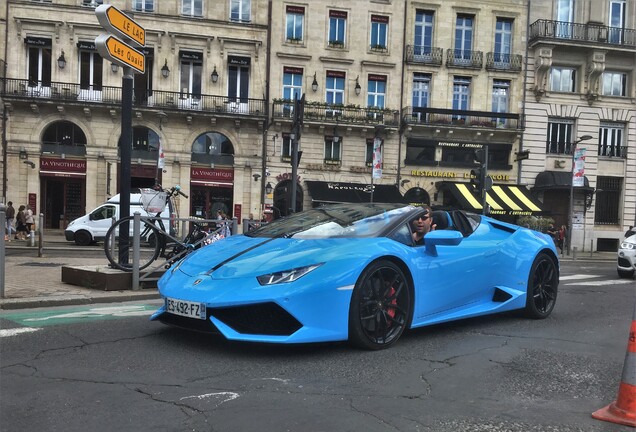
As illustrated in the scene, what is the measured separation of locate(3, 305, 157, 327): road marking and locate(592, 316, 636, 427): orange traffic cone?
470 centimetres

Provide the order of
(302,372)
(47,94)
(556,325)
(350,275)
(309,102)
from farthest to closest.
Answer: (309,102) → (47,94) → (556,325) → (350,275) → (302,372)

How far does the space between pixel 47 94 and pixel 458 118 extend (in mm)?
22335

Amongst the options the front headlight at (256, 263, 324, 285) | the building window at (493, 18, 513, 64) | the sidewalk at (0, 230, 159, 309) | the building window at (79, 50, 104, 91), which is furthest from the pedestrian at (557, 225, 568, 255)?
the front headlight at (256, 263, 324, 285)

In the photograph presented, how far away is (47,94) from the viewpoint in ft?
86.0

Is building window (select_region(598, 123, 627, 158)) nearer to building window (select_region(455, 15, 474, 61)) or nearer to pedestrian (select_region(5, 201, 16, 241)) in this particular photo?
building window (select_region(455, 15, 474, 61))

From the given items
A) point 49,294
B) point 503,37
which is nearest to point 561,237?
point 503,37

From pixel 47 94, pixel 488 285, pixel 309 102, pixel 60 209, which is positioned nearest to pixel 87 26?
pixel 47 94

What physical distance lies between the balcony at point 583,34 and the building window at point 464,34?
3605 millimetres

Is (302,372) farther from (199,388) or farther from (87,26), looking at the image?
(87,26)

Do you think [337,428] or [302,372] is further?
[302,372]

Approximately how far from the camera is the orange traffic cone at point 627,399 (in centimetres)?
305

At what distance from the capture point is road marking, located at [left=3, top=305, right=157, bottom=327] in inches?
217

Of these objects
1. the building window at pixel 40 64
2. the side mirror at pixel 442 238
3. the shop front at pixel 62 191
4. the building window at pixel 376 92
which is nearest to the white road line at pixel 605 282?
the side mirror at pixel 442 238

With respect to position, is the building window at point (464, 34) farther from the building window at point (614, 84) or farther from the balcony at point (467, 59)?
the building window at point (614, 84)
